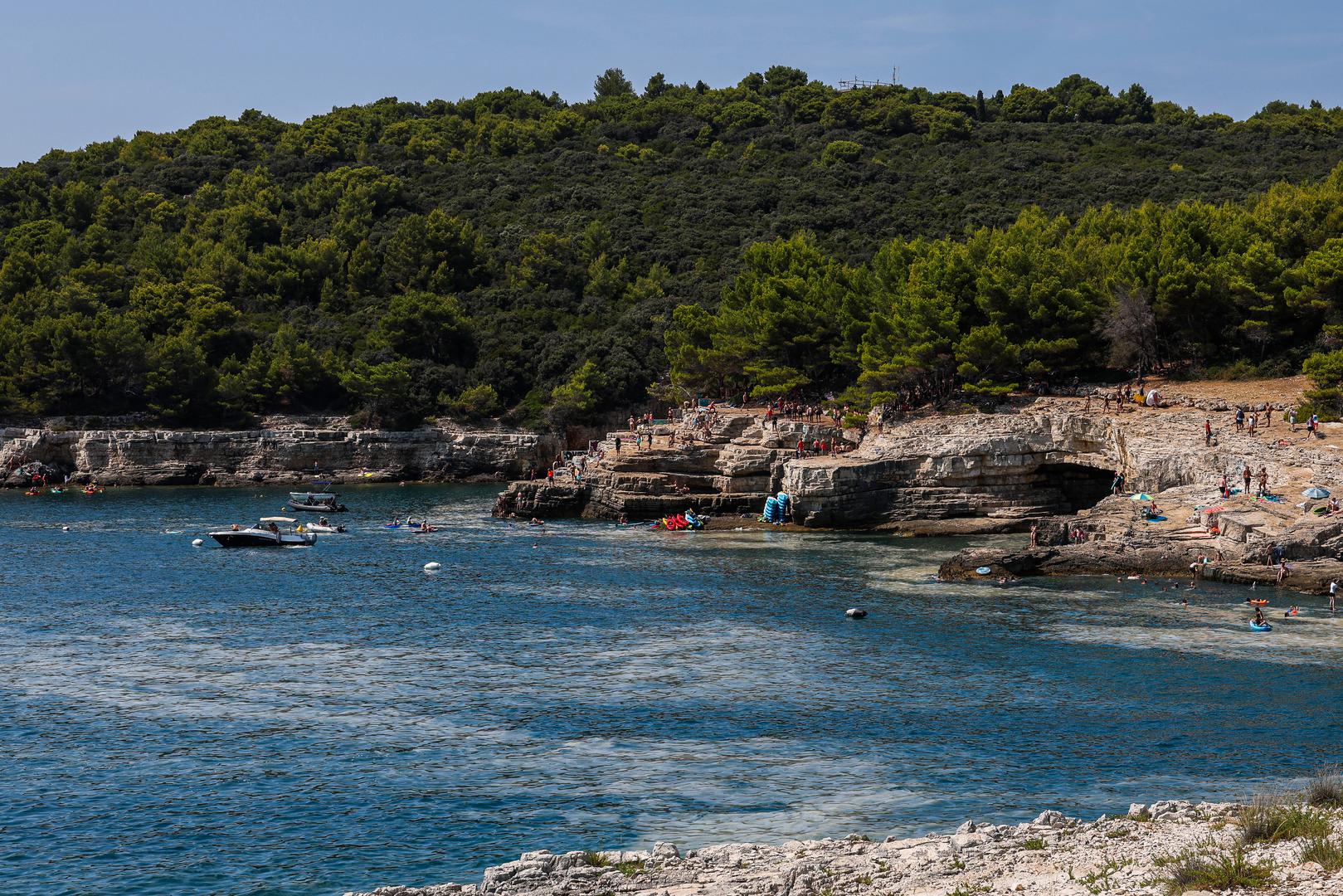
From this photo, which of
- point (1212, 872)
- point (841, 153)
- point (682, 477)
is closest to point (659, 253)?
point (841, 153)

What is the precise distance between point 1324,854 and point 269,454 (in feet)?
330

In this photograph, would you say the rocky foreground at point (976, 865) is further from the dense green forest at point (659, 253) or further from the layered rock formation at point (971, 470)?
the dense green forest at point (659, 253)

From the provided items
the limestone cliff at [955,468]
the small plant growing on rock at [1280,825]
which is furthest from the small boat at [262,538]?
the small plant growing on rock at [1280,825]

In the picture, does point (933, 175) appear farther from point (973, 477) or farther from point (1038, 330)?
point (973, 477)

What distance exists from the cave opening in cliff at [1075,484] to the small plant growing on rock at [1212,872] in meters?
55.5

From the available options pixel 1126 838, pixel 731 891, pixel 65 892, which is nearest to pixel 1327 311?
pixel 1126 838

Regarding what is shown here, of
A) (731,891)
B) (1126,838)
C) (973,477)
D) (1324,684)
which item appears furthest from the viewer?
(973,477)

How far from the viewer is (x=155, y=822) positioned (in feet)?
85.3

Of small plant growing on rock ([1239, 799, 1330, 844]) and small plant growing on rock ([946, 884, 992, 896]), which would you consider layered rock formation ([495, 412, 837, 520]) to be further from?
small plant growing on rock ([946, 884, 992, 896])

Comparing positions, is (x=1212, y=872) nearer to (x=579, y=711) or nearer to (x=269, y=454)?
(x=579, y=711)

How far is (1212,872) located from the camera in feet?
57.9

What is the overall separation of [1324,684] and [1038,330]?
159ft

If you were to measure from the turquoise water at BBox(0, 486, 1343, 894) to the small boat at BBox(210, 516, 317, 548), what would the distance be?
962cm

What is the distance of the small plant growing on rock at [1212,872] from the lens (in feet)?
57.2
